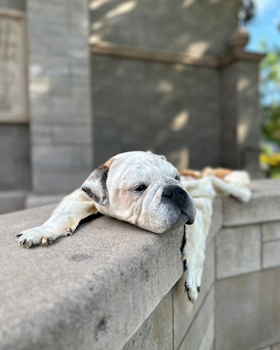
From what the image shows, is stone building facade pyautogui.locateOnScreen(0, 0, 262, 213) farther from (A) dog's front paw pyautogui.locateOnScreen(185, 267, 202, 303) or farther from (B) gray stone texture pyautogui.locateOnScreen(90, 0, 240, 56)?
(A) dog's front paw pyautogui.locateOnScreen(185, 267, 202, 303)

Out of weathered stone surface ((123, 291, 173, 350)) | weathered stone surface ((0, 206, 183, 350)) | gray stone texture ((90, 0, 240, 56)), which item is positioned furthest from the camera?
gray stone texture ((90, 0, 240, 56))

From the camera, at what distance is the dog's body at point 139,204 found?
1.38m

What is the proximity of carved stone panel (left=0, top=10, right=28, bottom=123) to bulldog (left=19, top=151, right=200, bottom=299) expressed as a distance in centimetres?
433

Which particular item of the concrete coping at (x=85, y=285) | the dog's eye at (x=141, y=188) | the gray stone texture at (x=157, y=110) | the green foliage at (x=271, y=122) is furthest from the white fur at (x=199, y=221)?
the green foliage at (x=271, y=122)

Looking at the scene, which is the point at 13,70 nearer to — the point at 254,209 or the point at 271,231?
the point at 254,209

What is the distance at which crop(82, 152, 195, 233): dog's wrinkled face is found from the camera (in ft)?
4.55

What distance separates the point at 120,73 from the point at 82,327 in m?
7.55

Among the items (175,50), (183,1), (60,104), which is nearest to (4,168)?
(60,104)

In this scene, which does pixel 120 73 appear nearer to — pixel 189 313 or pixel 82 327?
pixel 189 313

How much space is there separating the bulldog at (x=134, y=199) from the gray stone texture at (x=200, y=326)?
521 mm

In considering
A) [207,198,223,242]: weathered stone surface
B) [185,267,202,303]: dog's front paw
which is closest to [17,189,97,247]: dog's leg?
[185,267,202,303]: dog's front paw

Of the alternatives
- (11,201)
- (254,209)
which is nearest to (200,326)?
(254,209)

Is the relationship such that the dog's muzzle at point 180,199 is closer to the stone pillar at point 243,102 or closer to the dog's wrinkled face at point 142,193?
the dog's wrinkled face at point 142,193

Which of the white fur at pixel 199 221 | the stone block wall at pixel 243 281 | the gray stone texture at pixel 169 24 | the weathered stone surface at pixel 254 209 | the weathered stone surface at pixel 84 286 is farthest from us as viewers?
the gray stone texture at pixel 169 24
